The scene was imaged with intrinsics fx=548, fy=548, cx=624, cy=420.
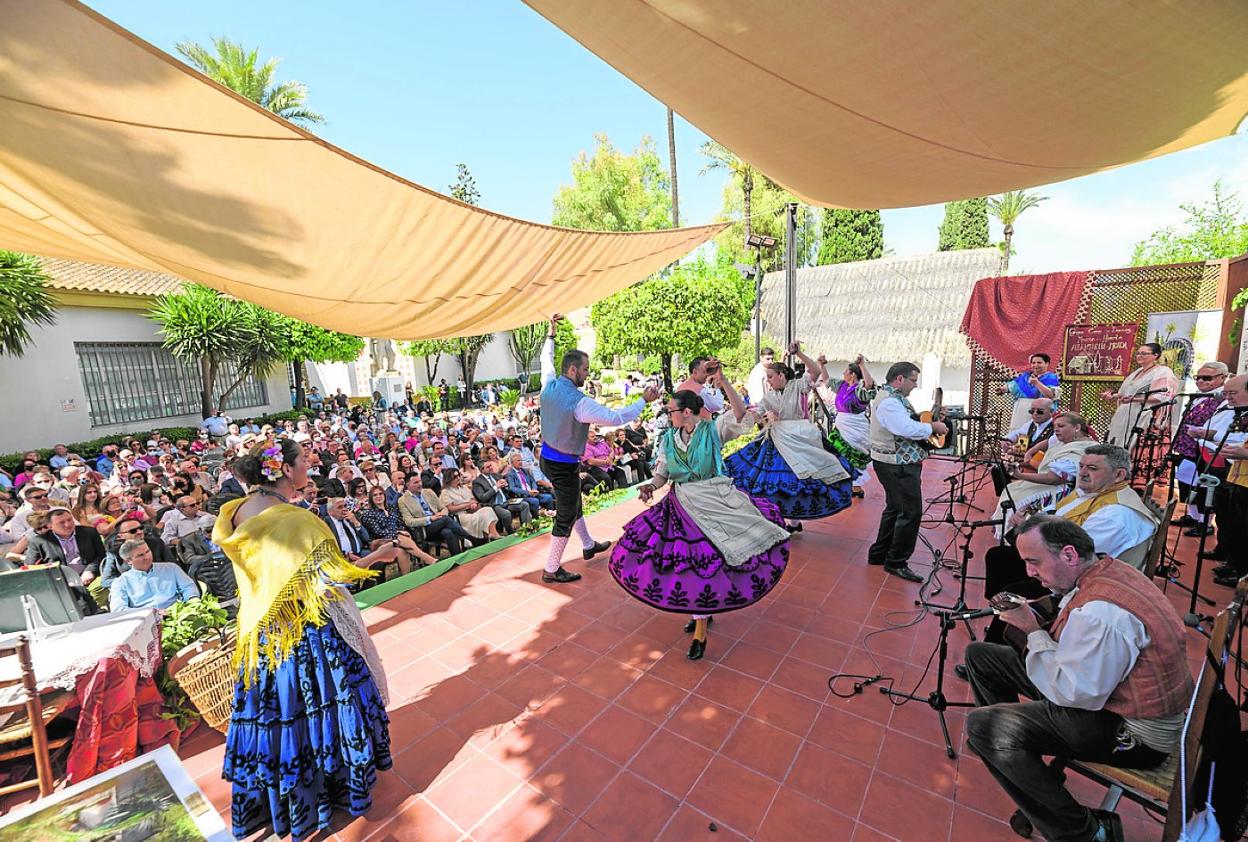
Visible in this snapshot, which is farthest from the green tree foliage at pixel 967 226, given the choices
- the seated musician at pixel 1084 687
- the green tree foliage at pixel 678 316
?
the seated musician at pixel 1084 687

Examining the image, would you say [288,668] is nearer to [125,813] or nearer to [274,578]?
[274,578]

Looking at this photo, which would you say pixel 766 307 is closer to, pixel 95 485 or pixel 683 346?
pixel 683 346

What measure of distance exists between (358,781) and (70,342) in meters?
16.6

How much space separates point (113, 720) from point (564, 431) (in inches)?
129

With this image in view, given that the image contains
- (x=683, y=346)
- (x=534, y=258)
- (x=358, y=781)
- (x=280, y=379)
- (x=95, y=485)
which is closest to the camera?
(x=358, y=781)

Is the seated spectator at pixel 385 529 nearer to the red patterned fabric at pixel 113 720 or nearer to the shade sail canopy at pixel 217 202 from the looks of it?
the shade sail canopy at pixel 217 202

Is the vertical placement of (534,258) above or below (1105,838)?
above

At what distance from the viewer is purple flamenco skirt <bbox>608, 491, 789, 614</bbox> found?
3.57 meters

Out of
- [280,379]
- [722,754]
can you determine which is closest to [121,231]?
[722,754]

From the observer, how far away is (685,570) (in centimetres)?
359

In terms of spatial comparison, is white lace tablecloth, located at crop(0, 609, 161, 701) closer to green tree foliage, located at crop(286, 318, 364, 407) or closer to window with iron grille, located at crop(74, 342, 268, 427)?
green tree foliage, located at crop(286, 318, 364, 407)

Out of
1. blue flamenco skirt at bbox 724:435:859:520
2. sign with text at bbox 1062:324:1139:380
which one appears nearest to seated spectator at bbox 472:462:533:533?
blue flamenco skirt at bbox 724:435:859:520

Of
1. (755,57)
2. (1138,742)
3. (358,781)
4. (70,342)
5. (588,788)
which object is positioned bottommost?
(588,788)

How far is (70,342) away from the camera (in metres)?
13.3
